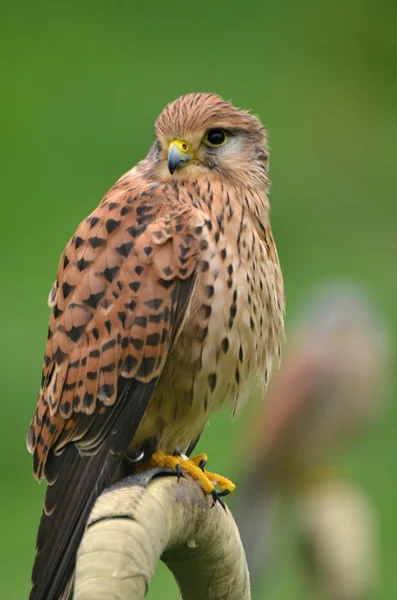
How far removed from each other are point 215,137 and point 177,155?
153mm

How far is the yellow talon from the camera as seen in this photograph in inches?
114

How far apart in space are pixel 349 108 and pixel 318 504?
6342 mm

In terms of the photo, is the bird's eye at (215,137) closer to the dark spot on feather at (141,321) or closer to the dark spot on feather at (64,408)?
the dark spot on feather at (141,321)

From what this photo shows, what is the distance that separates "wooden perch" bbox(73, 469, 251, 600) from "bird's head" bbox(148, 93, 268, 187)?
0.72 meters

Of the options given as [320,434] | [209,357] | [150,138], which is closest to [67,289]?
[209,357]

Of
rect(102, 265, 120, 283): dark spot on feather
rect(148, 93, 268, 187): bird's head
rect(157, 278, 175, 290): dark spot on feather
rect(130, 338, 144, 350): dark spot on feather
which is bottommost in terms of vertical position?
rect(130, 338, 144, 350): dark spot on feather

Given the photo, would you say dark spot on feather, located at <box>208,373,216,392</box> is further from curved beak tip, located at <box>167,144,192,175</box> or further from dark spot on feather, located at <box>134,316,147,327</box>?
curved beak tip, located at <box>167,144,192,175</box>

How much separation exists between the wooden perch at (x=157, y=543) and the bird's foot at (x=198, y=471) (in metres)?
0.04

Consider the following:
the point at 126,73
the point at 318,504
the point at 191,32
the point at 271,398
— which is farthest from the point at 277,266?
the point at 191,32

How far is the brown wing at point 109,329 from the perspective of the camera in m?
Answer: 2.93

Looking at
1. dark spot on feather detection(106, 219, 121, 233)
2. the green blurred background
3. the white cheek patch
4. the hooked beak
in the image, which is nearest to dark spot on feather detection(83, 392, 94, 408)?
dark spot on feather detection(106, 219, 121, 233)

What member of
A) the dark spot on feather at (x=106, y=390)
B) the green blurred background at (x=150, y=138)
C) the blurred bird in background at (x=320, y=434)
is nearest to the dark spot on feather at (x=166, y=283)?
the dark spot on feather at (x=106, y=390)

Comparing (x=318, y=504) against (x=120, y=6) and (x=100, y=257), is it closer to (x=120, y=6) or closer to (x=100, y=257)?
(x=100, y=257)

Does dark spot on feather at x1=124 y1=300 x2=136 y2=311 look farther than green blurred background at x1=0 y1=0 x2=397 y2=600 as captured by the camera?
No
